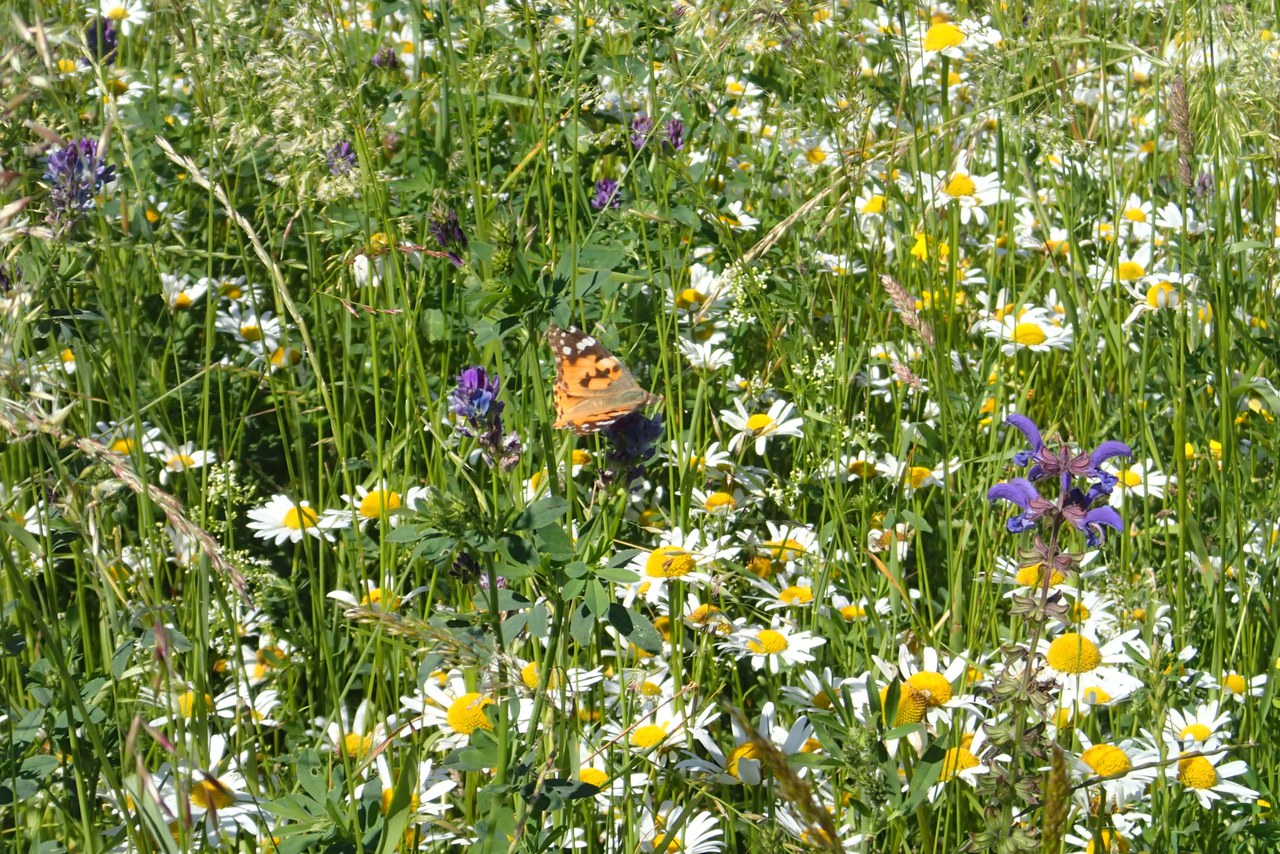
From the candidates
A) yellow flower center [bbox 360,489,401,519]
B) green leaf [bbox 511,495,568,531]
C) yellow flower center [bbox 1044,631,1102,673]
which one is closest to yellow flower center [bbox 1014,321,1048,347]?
yellow flower center [bbox 1044,631,1102,673]

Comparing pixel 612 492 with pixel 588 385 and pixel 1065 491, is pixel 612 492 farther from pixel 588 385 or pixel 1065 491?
pixel 1065 491

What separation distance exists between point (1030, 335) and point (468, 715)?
1871 mm

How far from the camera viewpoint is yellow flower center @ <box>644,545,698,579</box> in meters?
2.15

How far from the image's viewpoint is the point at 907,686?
195 cm

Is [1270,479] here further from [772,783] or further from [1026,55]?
[772,783]

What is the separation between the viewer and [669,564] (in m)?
2.17

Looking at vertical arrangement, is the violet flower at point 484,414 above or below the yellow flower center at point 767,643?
above

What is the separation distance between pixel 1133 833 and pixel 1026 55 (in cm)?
172

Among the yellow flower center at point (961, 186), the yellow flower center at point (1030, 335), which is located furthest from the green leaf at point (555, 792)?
the yellow flower center at point (961, 186)

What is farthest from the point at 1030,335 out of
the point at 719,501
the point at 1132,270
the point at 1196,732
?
the point at 1196,732

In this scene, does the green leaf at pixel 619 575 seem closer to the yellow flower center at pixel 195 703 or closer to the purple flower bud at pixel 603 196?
the yellow flower center at pixel 195 703

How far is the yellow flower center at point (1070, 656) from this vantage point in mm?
2061

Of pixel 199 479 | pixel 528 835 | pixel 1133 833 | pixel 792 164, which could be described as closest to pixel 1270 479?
pixel 1133 833

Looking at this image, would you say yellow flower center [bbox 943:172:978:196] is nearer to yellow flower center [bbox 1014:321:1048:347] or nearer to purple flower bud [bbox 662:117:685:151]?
yellow flower center [bbox 1014:321:1048:347]
